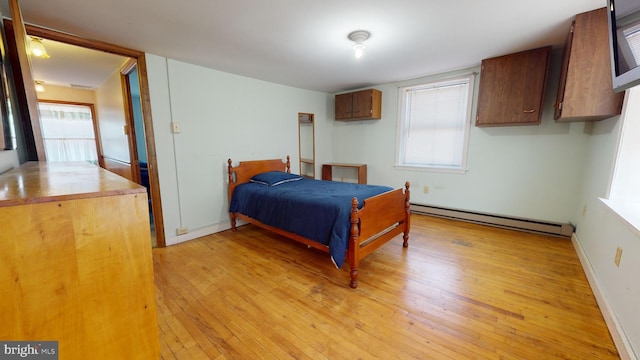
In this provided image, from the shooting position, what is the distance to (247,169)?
11.7 feet

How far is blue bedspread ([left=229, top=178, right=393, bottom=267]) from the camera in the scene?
211cm

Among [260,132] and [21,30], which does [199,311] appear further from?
[260,132]

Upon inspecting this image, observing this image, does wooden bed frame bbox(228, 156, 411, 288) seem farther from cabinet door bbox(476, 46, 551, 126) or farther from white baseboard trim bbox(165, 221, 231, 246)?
cabinet door bbox(476, 46, 551, 126)

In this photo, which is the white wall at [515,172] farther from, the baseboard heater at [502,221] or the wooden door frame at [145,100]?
the wooden door frame at [145,100]

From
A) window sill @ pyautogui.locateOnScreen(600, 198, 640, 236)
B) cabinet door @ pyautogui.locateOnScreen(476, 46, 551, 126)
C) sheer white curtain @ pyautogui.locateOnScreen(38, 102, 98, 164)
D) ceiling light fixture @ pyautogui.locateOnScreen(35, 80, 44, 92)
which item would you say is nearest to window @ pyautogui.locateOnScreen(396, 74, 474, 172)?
cabinet door @ pyautogui.locateOnScreen(476, 46, 551, 126)

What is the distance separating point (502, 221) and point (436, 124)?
1.63 metres

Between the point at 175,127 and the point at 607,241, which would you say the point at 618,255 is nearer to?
the point at 607,241

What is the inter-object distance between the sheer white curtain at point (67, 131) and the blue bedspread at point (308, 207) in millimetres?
4542

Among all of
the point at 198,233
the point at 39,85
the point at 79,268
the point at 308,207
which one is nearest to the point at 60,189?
the point at 79,268

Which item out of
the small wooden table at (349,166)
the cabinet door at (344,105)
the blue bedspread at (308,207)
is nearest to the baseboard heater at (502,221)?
the small wooden table at (349,166)

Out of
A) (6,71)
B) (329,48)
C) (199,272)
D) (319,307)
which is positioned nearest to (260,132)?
(329,48)

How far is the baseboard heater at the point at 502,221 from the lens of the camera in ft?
9.74

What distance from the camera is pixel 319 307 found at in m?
1.83

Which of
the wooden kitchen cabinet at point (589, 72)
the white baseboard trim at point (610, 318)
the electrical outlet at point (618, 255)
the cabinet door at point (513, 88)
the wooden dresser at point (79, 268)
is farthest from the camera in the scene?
the cabinet door at point (513, 88)
